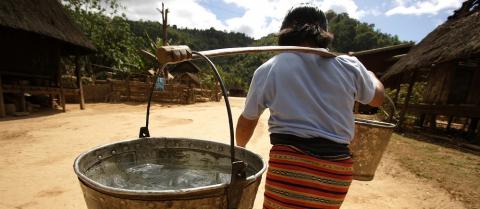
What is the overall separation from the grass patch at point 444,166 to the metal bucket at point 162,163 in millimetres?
3326

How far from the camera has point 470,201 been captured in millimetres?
3717

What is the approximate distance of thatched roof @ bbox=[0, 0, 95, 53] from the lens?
8.20m

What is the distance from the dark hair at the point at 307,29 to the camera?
5.08ft

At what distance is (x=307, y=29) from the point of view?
5.07 feet

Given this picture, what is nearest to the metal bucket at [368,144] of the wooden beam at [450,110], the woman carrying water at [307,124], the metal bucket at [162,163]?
the woman carrying water at [307,124]

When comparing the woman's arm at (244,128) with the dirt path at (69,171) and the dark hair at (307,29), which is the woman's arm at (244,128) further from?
the dirt path at (69,171)

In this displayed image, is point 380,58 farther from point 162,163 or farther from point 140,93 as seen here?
point 162,163

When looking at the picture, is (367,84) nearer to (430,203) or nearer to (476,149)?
(430,203)

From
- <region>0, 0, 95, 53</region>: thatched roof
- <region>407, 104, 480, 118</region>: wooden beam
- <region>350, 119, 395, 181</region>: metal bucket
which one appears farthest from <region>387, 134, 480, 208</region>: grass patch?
<region>0, 0, 95, 53</region>: thatched roof

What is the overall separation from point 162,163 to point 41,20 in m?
9.84

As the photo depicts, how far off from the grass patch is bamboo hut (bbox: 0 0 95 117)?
9597 mm

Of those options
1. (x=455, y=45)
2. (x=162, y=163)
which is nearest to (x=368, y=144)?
(x=162, y=163)

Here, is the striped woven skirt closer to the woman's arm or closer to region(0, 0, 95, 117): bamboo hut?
the woman's arm

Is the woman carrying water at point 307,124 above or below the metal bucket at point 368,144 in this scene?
above
